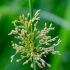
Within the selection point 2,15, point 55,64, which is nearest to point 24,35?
point 55,64

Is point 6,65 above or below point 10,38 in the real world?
below

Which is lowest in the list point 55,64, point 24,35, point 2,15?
point 24,35

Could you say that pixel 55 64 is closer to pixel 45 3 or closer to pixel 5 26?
pixel 5 26

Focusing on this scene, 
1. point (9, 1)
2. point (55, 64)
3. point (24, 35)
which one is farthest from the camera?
point (9, 1)

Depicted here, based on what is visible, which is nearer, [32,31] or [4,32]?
[32,31]

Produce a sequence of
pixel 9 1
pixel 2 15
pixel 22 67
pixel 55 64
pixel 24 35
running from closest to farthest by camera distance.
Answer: pixel 24 35
pixel 55 64
pixel 22 67
pixel 2 15
pixel 9 1

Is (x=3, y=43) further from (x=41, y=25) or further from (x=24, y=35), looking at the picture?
(x=24, y=35)
